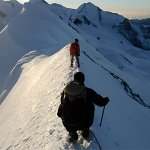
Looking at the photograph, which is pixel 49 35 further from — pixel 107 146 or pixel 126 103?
pixel 107 146

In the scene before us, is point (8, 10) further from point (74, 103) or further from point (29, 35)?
point (74, 103)

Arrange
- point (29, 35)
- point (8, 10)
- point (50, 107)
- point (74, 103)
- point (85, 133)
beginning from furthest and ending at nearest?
point (8, 10) → point (29, 35) → point (50, 107) → point (85, 133) → point (74, 103)

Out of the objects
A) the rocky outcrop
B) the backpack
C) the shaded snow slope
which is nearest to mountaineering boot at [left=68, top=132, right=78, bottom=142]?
the backpack

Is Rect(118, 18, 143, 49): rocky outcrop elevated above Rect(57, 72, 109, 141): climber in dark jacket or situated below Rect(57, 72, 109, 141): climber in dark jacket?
below

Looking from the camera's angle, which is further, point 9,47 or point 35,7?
point 35,7

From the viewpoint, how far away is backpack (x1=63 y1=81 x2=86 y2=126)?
929 cm

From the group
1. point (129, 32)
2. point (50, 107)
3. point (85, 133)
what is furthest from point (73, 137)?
point (129, 32)

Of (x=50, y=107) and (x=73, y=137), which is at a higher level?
(x=73, y=137)

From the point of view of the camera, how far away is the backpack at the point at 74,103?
9289 mm

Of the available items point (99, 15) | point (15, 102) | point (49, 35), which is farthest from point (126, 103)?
point (99, 15)

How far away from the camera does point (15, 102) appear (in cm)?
2373

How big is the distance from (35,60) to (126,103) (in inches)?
707

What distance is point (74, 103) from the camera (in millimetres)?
9492

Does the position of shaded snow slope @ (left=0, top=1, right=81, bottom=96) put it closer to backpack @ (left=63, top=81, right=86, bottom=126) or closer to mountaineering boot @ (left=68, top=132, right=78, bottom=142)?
mountaineering boot @ (left=68, top=132, right=78, bottom=142)
